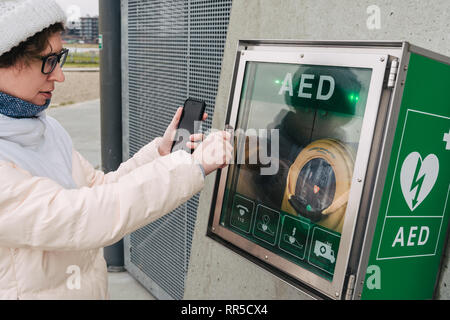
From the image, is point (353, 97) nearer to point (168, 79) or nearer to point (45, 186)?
point (45, 186)

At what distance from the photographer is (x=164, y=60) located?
279 cm

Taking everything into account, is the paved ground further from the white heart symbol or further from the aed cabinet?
the white heart symbol

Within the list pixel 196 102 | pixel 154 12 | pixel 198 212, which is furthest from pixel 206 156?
pixel 154 12

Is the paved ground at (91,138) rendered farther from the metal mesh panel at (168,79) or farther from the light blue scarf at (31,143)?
the light blue scarf at (31,143)

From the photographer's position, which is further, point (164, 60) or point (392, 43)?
point (164, 60)

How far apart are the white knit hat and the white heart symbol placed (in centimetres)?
104

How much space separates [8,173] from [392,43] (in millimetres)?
1033

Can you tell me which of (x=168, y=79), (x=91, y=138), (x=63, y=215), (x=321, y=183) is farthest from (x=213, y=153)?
(x=91, y=138)

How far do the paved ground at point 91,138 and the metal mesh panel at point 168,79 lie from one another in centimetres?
17

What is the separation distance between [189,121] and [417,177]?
719 millimetres

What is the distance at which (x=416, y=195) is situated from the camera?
1333 mm

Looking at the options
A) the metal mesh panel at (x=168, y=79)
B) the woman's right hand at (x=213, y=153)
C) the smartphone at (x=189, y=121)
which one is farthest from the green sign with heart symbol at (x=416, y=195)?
the metal mesh panel at (x=168, y=79)
